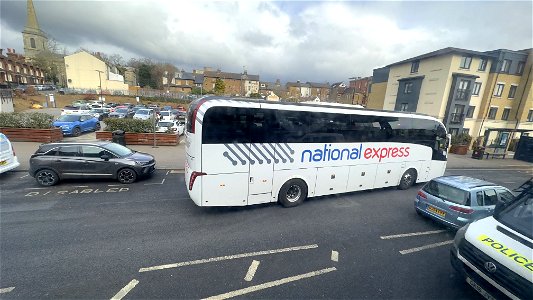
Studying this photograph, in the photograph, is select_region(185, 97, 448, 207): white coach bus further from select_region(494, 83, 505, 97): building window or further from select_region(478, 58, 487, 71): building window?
select_region(494, 83, 505, 97): building window

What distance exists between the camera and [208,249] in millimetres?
4809

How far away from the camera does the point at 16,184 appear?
787 cm

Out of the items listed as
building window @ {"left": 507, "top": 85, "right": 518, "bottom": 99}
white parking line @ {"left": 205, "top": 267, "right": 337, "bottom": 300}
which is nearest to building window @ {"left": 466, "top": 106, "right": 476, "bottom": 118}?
building window @ {"left": 507, "top": 85, "right": 518, "bottom": 99}

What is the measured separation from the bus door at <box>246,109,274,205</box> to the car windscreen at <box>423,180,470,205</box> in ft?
15.0

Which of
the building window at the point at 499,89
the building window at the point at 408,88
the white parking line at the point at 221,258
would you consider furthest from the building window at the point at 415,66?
the white parking line at the point at 221,258

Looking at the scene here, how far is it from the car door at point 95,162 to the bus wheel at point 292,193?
635 cm

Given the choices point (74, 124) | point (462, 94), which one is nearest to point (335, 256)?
point (74, 124)

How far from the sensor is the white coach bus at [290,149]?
18.4 feet

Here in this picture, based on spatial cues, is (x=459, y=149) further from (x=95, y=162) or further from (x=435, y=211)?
(x=95, y=162)

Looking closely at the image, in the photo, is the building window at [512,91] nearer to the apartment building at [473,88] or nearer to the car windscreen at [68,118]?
the apartment building at [473,88]

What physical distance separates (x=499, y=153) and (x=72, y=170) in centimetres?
3066

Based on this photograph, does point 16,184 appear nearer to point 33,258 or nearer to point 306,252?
point 33,258

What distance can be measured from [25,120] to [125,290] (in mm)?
16455

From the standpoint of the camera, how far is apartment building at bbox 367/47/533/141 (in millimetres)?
24359
